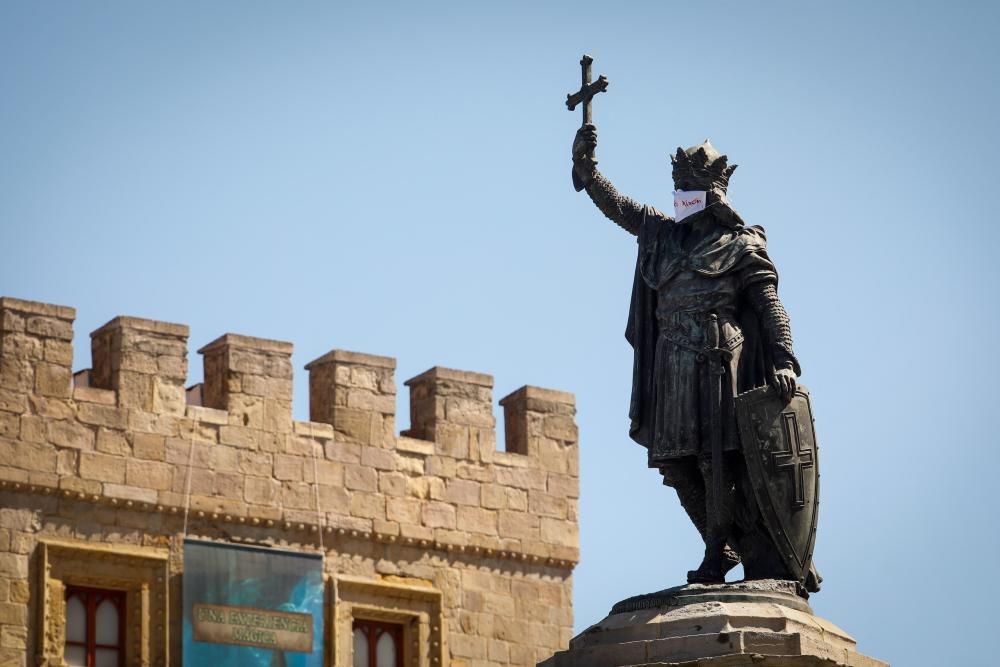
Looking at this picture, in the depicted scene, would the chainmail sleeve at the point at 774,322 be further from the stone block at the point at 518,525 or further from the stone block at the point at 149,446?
the stone block at the point at 518,525

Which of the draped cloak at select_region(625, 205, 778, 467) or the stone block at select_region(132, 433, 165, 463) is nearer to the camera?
the draped cloak at select_region(625, 205, 778, 467)

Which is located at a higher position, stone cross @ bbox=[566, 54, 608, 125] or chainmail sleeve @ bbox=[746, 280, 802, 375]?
stone cross @ bbox=[566, 54, 608, 125]

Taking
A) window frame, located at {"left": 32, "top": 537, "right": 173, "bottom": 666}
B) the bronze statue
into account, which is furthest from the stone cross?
window frame, located at {"left": 32, "top": 537, "right": 173, "bottom": 666}

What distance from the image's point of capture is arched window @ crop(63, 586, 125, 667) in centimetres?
3111

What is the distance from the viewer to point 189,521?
3231 centimetres

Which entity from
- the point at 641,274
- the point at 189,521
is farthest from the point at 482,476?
the point at 641,274

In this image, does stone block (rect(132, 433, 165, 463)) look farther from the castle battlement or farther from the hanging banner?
the hanging banner

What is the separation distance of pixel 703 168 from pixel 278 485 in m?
15.1

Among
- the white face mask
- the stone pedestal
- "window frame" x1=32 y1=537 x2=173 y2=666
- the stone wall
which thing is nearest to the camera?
the stone pedestal

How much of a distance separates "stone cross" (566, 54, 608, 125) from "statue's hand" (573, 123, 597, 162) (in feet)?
0.19

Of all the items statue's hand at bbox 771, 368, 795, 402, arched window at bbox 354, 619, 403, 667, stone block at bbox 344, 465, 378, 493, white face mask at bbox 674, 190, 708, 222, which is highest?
stone block at bbox 344, 465, 378, 493

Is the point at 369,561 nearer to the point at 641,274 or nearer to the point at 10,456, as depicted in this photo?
the point at 10,456

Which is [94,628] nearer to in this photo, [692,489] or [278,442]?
[278,442]

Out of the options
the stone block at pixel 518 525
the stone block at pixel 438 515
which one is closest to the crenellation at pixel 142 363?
the stone block at pixel 438 515
